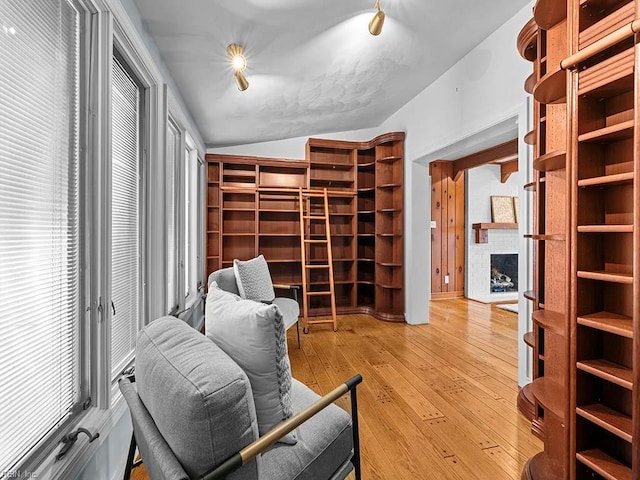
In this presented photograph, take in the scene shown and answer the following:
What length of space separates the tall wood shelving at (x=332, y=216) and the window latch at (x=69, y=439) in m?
3.18

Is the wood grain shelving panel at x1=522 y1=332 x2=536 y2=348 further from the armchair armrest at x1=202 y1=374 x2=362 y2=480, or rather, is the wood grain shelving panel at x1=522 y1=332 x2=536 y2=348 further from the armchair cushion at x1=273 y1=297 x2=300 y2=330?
the armchair cushion at x1=273 y1=297 x2=300 y2=330

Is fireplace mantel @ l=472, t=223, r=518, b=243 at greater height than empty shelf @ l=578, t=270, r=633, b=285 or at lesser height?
greater

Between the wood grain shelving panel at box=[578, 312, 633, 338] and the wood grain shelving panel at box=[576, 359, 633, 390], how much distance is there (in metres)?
0.13

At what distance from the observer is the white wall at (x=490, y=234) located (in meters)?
5.93

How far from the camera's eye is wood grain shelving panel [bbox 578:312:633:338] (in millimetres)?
1053

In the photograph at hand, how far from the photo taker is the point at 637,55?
1036 mm

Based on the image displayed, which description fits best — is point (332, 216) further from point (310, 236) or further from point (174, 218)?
point (174, 218)

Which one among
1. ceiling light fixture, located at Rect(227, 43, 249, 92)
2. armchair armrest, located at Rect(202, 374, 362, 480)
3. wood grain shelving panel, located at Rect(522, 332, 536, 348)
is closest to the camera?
armchair armrest, located at Rect(202, 374, 362, 480)

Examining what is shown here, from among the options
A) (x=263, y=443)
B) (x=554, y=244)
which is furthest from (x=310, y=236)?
(x=263, y=443)

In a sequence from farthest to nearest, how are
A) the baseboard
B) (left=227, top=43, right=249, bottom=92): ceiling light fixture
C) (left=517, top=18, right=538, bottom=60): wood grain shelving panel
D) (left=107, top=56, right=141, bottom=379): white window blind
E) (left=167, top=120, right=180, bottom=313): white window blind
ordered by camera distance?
the baseboard
(left=167, top=120, right=180, bottom=313): white window blind
(left=227, top=43, right=249, bottom=92): ceiling light fixture
(left=517, top=18, right=538, bottom=60): wood grain shelving panel
(left=107, top=56, right=141, bottom=379): white window blind

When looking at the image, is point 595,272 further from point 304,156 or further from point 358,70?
point 304,156

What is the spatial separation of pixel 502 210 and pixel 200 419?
667 cm

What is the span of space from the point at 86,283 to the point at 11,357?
16.1 inches

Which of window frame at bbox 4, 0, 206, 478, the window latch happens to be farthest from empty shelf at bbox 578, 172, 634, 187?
the window latch
